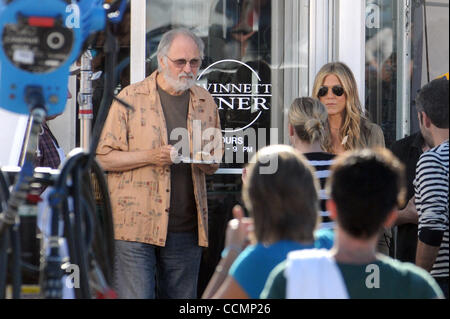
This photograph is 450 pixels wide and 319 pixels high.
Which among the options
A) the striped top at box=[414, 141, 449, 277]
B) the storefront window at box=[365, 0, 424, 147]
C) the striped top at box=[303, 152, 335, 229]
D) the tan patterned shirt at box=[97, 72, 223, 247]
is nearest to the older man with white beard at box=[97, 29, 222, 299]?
the tan patterned shirt at box=[97, 72, 223, 247]

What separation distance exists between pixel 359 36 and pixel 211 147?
1448mm

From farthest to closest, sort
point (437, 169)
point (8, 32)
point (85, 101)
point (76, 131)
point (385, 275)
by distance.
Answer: point (76, 131) < point (85, 101) < point (437, 169) < point (8, 32) < point (385, 275)

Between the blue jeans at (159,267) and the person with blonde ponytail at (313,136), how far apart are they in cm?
92

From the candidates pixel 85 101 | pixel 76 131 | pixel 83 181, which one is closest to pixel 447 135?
pixel 83 181

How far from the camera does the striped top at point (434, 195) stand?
361 cm

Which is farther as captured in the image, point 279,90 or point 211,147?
point 279,90

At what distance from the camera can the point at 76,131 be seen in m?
5.43

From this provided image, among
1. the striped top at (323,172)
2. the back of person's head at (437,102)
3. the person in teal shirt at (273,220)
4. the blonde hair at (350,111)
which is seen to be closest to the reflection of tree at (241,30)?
the blonde hair at (350,111)

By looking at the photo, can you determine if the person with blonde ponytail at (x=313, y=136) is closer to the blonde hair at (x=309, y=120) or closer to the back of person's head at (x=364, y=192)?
the blonde hair at (x=309, y=120)

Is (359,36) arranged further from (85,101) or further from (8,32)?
(8,32)

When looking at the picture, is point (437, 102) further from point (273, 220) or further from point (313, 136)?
point (273, 220)

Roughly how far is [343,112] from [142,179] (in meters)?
1.23

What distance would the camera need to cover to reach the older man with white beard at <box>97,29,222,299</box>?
4.39 m

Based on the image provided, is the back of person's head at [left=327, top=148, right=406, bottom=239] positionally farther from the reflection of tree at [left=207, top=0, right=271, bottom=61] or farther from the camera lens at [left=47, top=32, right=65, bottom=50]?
the reflection of tree at [left=207, top=0, right=271, bottom=61]
